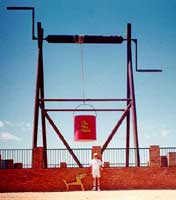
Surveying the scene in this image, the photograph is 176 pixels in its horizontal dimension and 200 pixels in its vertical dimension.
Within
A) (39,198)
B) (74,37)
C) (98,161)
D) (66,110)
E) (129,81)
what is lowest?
(39,198)

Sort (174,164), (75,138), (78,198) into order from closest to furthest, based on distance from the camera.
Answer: (78,198), (75,138), (174,164)

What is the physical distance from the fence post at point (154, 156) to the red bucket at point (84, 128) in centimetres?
264

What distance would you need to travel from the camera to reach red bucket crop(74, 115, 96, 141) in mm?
17391

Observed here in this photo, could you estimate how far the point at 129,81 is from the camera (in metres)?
19.8

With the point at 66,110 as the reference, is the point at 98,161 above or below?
below

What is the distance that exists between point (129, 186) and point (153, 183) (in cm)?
100

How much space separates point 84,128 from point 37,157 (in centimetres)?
237

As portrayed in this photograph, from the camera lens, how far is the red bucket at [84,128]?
17.4m

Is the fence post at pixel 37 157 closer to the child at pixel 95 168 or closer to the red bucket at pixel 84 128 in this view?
Result: the red bucket at pixel 84 128

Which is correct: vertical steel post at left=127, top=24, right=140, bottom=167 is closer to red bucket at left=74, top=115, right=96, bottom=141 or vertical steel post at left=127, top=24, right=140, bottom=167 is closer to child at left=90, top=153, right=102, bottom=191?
child at left=90, top=153, right=102, bottom=191

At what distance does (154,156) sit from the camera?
1836cm

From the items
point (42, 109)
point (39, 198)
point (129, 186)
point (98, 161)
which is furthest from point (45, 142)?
point (39, 198)

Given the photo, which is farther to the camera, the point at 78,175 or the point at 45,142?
the point at 45,142

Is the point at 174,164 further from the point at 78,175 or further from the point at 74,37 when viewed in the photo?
the point at 74,37
